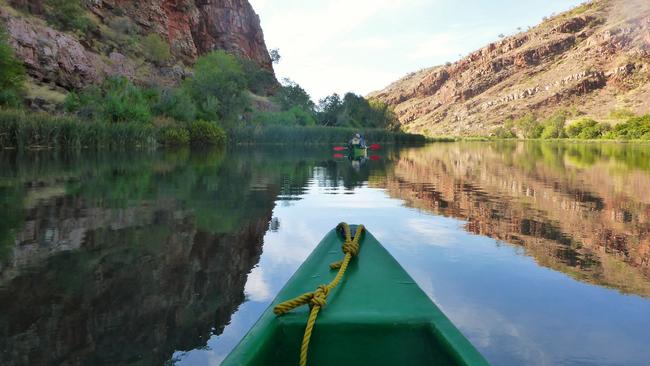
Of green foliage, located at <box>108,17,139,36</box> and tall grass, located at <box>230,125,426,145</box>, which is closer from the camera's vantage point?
tall grass, located at <box>230,125,426,145</box>

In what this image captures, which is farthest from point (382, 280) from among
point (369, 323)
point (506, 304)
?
point (506, 304)

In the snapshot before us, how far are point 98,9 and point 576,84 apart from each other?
9603cm

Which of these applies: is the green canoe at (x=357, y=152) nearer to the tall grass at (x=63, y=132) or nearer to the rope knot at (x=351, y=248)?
the tall grass at (x=63, y=132)

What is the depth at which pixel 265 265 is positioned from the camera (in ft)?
17.3

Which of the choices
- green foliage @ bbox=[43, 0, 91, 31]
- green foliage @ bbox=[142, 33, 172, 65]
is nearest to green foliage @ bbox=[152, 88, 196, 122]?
green foliage @ bbox=[43, 0, 91, 31]

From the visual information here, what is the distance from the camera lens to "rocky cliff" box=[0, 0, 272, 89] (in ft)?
127

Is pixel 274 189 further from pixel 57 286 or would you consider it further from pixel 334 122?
pixel 334 122

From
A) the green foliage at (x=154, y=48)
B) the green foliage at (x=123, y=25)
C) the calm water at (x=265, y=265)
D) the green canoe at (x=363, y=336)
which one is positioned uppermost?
the green foliage at (x=123, y=25)

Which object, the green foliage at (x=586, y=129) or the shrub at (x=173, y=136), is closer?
the shrub at (x=173, y=136)

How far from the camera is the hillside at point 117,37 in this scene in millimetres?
38344

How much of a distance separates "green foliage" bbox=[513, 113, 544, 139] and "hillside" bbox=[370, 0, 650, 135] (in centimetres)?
978

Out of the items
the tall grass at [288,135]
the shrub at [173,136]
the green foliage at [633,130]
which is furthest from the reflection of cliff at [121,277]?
the green foliage at [633,130]

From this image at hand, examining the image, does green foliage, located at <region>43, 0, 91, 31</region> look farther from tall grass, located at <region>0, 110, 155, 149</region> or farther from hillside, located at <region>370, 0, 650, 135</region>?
hillside, located at <region>370, 0, 650, 135</region>

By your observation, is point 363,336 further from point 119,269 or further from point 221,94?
point 221,94
